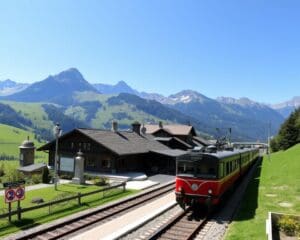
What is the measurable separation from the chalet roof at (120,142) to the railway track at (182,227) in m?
24.2

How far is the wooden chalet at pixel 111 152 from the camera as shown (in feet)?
155

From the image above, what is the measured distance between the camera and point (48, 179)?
3791 centimetres

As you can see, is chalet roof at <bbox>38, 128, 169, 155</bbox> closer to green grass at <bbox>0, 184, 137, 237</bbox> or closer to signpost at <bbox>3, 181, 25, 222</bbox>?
green grass at <bbox>0, 184, 137, 237</bbox>

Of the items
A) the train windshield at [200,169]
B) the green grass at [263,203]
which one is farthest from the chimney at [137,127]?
the train windshield at [200,169]

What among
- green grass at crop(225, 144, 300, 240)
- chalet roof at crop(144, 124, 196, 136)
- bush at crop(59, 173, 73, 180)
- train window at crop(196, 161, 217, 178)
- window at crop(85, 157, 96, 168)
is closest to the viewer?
green grass at crop(225, 144, 300, 240)

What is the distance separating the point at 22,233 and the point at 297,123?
6580 centimetres

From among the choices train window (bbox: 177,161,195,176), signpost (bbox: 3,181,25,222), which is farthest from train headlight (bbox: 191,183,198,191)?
signpost (bbox: 3,181,25,222)

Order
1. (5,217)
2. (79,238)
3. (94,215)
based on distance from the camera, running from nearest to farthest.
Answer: (79,238) → (5,217) → (94,215)

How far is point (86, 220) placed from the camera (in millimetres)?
20781

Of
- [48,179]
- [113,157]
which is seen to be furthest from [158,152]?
[48,179]

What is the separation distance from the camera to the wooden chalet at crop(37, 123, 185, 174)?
4731cm

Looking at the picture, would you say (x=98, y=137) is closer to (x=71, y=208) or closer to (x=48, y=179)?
(x=48, y=179)

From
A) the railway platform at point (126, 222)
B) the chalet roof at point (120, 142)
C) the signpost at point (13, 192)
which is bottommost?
the railway platform at point (126, 222)

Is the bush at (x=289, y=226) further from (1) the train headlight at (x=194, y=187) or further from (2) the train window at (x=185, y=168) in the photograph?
(2) the train window at (x=185, y=168)
